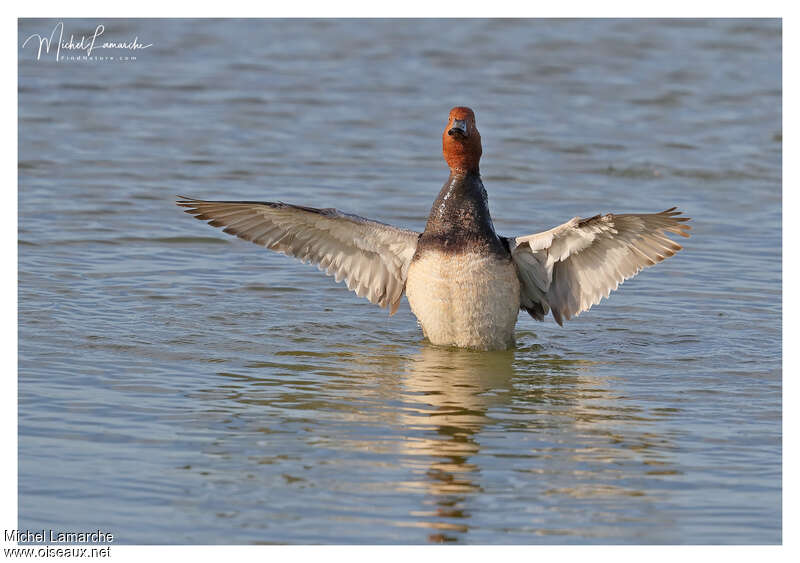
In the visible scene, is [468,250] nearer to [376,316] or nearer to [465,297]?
[465,297]

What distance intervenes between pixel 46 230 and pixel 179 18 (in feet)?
36.7

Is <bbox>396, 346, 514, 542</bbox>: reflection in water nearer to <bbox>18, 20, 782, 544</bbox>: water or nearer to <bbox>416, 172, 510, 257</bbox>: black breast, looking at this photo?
<bbox>18, 20, 782, 544</bbox>: water

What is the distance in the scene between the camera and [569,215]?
13625mm

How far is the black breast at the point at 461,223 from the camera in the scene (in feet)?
29.9

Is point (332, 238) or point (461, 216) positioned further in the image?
point (332, 238)

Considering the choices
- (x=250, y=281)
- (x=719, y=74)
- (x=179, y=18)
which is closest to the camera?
(x=250, y=281)

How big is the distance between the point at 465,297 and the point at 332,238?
1.30m

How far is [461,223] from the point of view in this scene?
30.1ft

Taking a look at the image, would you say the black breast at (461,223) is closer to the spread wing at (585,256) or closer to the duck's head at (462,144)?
the duck's head at (462,144)

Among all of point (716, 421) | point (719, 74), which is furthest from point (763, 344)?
point (719, 74)

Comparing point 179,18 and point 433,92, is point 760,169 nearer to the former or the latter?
point 433,92
